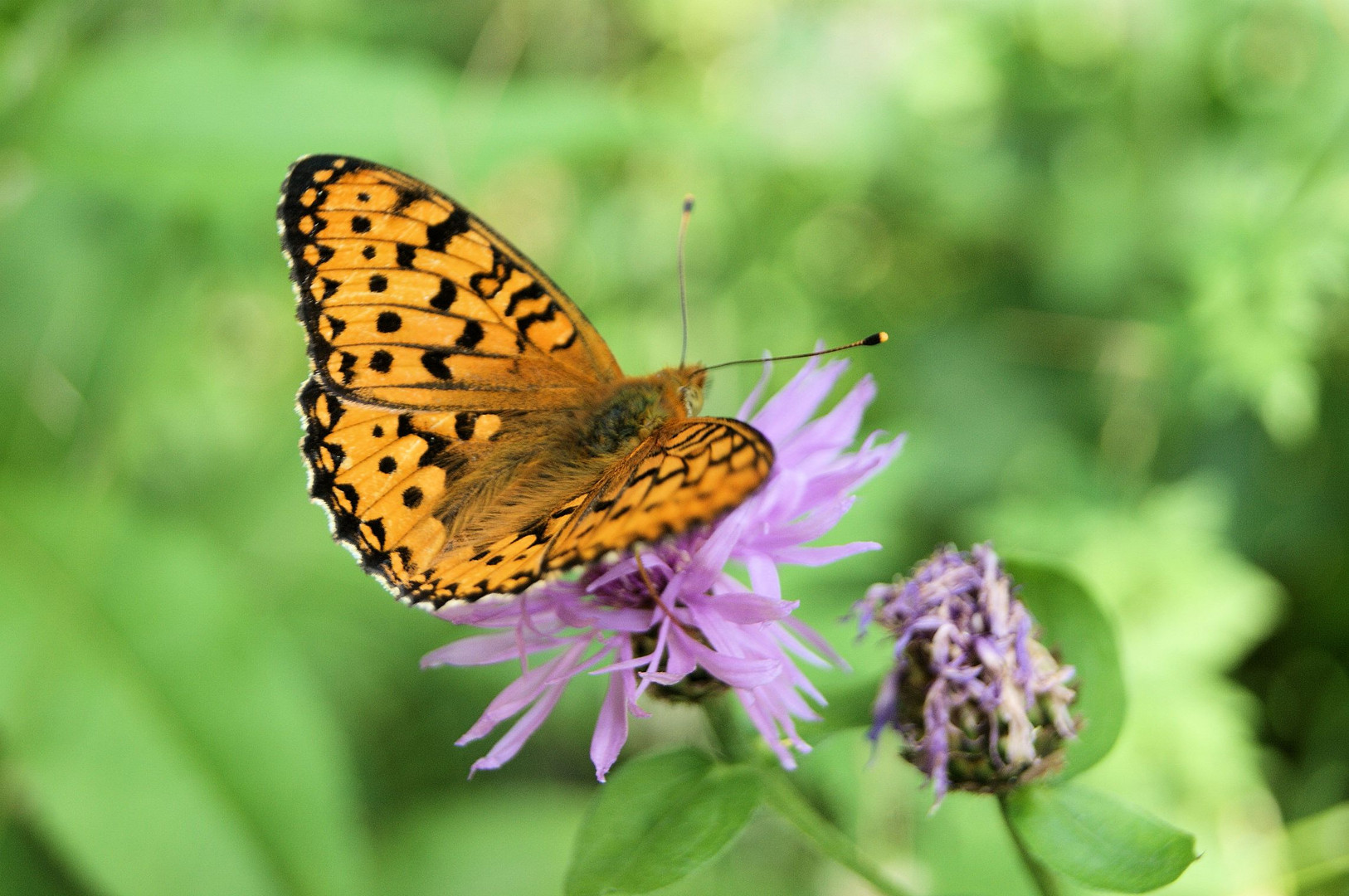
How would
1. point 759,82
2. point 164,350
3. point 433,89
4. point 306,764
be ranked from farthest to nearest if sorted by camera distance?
point 759,82 → point 164,350 → point 433,89 → point 306,764

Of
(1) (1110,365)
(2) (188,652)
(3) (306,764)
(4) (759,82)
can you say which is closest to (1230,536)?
(1) (1110,365)

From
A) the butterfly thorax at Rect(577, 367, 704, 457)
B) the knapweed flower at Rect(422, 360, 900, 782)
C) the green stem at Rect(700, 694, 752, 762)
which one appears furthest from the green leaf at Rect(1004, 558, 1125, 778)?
the butterfly thorax at Rect(577, 367, 704, 457)

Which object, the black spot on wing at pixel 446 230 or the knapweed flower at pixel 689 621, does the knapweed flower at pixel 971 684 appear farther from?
the black spot on wing at pixel 446 230

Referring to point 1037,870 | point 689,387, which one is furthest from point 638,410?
point 1037,870

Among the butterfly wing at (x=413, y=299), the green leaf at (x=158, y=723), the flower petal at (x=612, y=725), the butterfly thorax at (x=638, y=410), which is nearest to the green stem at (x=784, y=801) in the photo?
the flower petal at (x=612, y=725)

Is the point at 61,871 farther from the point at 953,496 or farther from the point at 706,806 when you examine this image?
the point at 953,496
